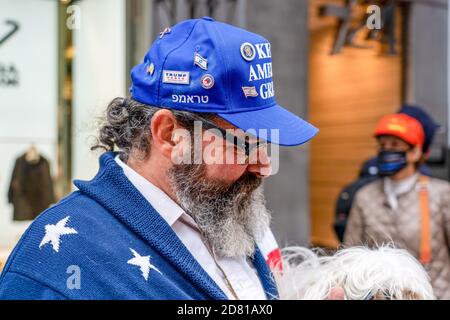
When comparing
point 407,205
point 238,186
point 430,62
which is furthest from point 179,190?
point 430,62

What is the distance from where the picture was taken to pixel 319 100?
8.17 metres

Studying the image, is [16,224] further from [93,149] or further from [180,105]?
[180,105]

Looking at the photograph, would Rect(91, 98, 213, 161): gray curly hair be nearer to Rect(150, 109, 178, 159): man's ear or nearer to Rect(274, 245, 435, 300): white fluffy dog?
Rect(150, 109, 178, 159): man's ear

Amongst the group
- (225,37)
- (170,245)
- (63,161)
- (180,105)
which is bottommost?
(63,161)

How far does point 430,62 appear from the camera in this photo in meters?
6.46

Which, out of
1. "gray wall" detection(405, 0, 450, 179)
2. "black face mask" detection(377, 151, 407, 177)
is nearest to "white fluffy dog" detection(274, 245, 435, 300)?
"black face mask" detection(377, 151, 407, 177)

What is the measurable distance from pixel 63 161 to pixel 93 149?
328 cm

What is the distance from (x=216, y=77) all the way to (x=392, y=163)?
8.06ft

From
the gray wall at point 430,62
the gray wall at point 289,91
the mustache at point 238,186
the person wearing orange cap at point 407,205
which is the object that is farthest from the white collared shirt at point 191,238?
the gray wall at point 430,62

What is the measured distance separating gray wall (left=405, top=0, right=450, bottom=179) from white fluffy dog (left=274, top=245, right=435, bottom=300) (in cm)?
511

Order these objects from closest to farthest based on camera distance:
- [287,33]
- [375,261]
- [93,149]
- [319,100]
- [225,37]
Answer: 1. [225,37]
2. [375,261]
3. [93,149]
4. [287,33]
5. [319,100]

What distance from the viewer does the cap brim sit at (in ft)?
4.58

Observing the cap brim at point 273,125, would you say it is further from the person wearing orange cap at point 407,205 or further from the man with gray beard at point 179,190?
the person wearing orange cap at point 407,205
